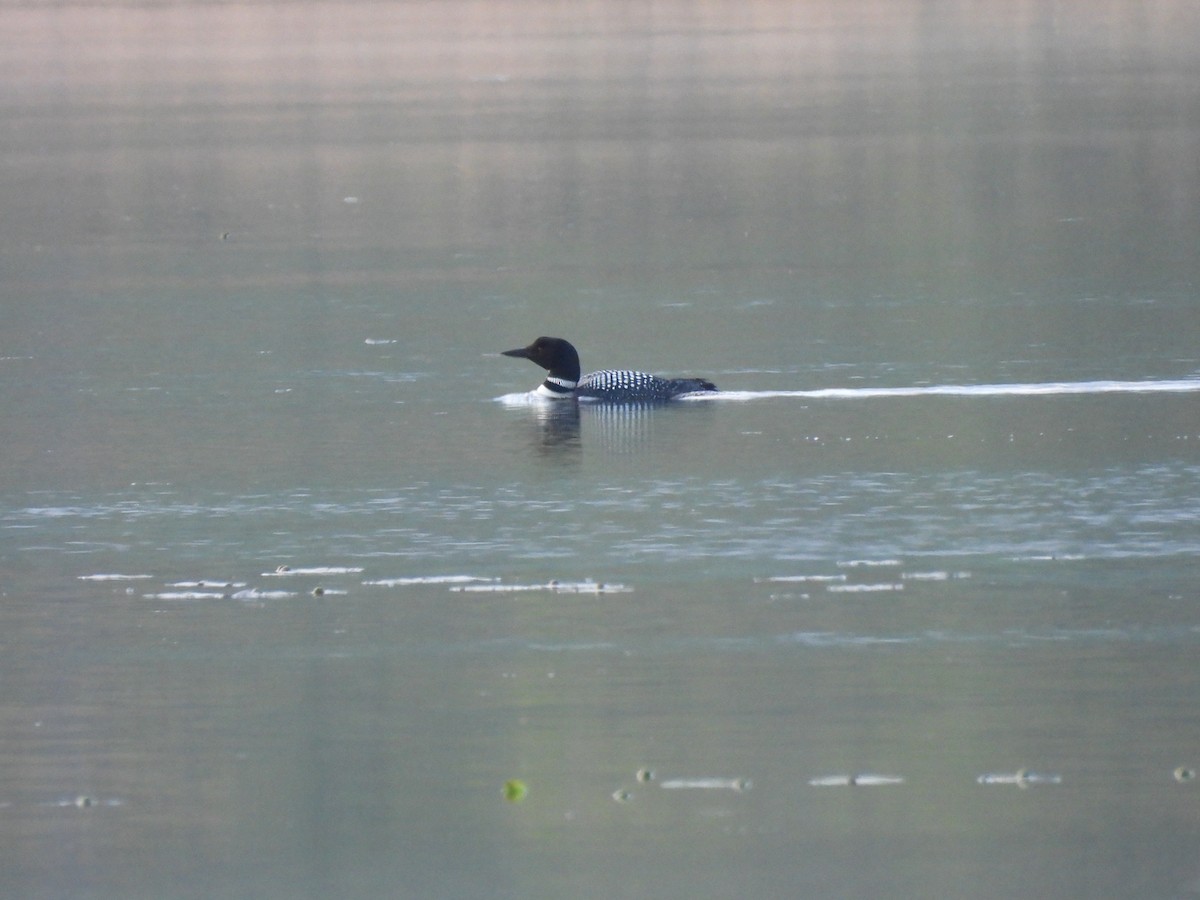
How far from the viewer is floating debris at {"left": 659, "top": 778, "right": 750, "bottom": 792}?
7730 millimetres

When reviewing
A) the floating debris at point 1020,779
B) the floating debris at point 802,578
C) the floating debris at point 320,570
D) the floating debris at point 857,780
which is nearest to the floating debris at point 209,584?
the floating debris at point 320,570

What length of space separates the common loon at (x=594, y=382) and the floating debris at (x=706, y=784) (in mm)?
7821

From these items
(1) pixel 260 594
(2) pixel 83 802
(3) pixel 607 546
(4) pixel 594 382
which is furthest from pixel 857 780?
(4) pixel 594 382

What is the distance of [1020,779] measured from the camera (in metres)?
7.74

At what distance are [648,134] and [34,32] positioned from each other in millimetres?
66371

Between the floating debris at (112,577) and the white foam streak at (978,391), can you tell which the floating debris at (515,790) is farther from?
the white foam streak at (978,391)

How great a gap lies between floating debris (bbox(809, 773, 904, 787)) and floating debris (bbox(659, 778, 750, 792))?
8.0 inches

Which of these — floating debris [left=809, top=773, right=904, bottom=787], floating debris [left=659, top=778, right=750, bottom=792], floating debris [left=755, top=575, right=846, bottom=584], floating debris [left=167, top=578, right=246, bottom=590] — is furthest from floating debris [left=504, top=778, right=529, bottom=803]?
floating debris [left=167, top=578, right=246, bottom=590]

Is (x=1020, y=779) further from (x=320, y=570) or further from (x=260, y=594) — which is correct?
(x=320, y=570)

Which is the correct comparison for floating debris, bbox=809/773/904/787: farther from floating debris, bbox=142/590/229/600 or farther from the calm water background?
floating debris, bbox=142/590/229/600

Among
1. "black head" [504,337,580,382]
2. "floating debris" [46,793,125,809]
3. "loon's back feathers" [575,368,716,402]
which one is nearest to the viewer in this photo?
"floating debris" [46,793,125,809]

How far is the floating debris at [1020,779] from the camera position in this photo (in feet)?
25.3

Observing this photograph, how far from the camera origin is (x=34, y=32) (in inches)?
4003

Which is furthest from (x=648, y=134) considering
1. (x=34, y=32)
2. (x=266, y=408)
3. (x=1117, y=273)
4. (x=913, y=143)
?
(x=34, y=32)
